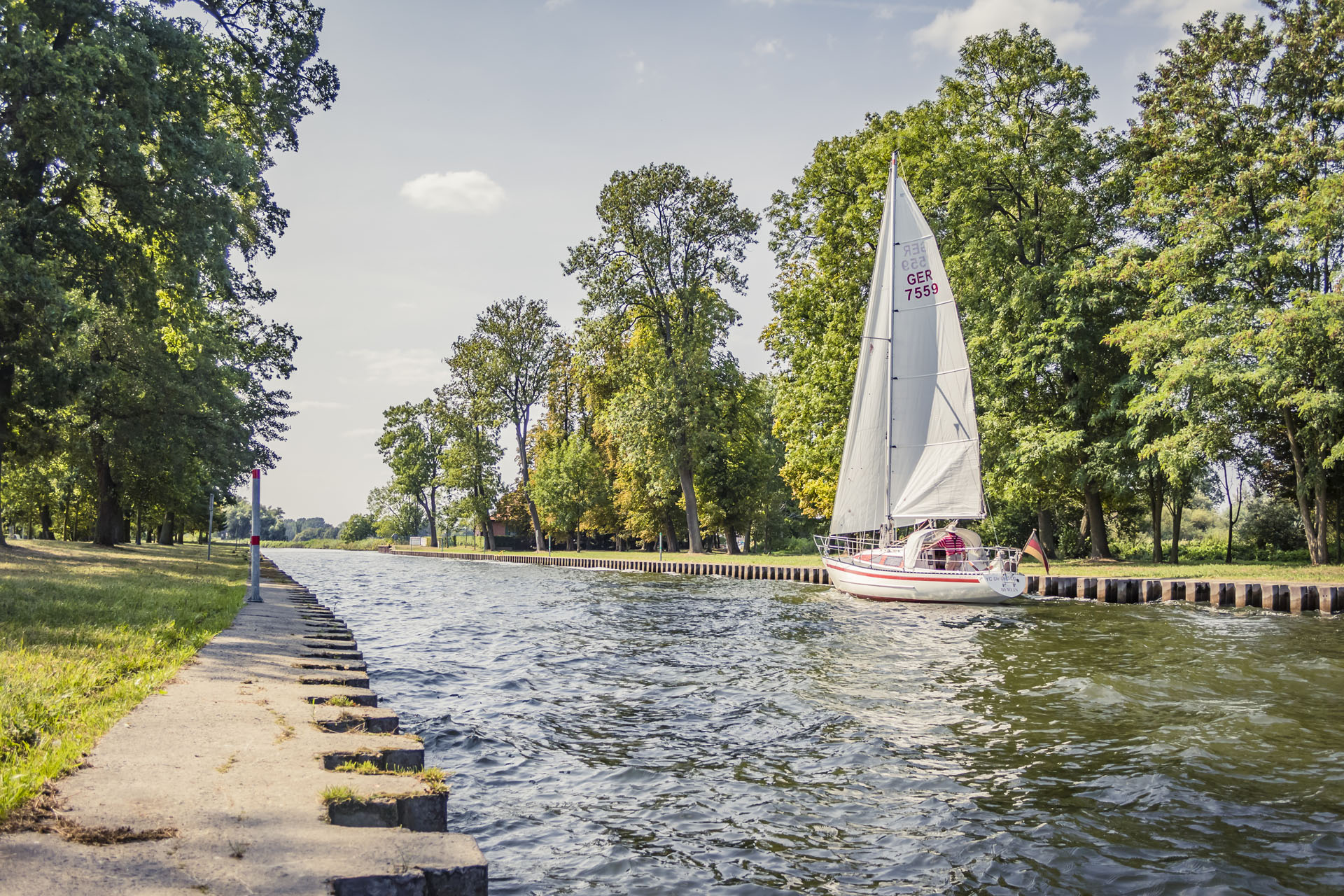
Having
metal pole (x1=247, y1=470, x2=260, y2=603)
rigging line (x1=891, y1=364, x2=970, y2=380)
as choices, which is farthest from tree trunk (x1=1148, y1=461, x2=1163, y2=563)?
metal pole (x1=247, y1=470, x2=260, y2=603)

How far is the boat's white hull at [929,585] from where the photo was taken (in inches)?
888

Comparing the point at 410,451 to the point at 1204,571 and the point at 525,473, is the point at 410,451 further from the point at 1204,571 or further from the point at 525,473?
the point at 1204,571

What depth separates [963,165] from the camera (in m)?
33.2

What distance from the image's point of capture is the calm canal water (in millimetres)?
5469

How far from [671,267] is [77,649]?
41459 millimetres

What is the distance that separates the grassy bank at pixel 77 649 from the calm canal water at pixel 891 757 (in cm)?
258

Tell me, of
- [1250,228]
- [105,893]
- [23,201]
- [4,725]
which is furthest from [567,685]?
[1250,228]

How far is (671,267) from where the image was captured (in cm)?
4803

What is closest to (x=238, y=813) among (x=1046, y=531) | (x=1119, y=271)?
(x=1119, y=271)

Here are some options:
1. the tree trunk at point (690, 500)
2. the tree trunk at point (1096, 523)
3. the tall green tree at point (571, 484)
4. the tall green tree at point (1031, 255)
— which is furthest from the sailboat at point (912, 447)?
the tall green tree at point (571, 484)

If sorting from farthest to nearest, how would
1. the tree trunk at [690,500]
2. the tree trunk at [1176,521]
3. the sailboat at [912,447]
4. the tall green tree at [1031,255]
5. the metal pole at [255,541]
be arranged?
the tree trunk at [690,500]
the tree trunk at [1176,521]
the tall green tree at [1031,255]
the sailboat at [912,447]
the metal pole at [255,541]

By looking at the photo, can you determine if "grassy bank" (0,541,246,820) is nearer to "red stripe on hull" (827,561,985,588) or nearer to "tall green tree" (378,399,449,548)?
"red stripe on hull" (827,561,985,588)

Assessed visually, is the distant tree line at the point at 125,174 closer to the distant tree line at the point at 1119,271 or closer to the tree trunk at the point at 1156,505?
the distant tree line at the point at 1119,271

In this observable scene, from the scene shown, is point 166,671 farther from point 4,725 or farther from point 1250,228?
point 1250,228
